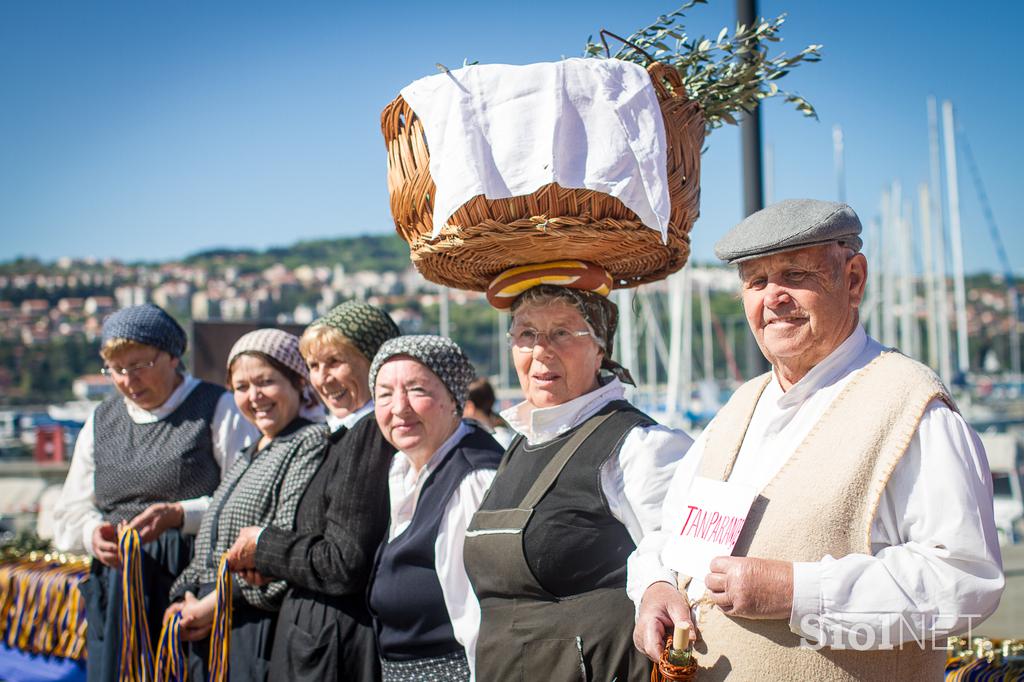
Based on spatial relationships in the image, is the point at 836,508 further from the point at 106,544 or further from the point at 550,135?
the point at 106,544

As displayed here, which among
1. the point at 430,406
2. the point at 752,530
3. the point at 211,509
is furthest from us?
the point at 211,509

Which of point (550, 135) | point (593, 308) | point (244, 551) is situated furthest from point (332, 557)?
point (550, 135)

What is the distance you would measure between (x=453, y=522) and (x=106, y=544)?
1.77 metres

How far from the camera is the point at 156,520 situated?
3.48 metres

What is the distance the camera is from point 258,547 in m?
2.93

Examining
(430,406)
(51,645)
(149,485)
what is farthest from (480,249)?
(51,645)

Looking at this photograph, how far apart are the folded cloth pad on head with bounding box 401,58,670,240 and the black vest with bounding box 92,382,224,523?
200cm

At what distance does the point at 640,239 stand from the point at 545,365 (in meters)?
0.49

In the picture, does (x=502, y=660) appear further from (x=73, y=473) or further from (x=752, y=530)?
(x=73, y=473)

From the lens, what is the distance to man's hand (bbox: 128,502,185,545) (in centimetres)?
347

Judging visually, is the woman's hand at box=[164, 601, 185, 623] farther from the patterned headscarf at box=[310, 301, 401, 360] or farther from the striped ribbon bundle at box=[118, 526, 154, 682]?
the patterned headscarf at box=[310, 301, 401, 360]

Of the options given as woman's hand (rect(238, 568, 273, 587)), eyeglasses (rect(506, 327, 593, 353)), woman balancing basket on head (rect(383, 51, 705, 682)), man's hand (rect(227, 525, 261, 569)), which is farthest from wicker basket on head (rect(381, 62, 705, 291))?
woman's hand (rect(238, 568, 273, 587))

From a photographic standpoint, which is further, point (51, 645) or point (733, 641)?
point (51, 645)

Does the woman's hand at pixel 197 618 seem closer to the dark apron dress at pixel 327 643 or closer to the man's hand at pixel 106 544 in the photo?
the dark apron dress at pixel 327 643
